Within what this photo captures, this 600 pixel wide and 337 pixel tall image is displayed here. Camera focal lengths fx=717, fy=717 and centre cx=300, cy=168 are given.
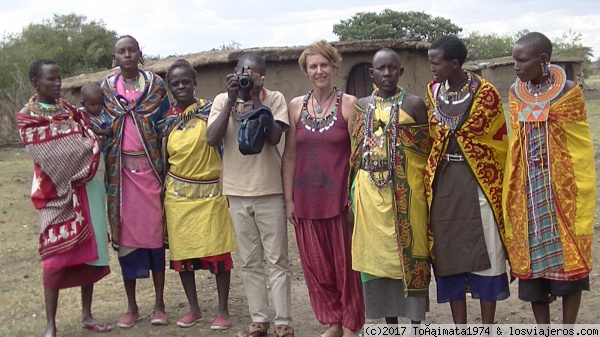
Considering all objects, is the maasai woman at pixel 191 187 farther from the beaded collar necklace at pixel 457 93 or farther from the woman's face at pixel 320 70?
the beaded collar necklace at pixel 457 93

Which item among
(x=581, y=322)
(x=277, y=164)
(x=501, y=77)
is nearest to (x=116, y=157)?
(x=277, y=164)

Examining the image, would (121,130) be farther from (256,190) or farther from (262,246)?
(262,246)

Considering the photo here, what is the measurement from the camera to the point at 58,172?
4391 millimetres

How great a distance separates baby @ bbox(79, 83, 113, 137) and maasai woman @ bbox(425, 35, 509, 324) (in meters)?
2.13

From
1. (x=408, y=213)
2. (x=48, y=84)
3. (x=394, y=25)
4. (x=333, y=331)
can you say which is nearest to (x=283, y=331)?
(x=333, y=331)

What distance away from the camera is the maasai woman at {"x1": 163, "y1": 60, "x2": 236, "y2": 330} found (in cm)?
454

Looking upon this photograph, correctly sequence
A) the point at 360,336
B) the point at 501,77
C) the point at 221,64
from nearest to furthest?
1. the point at 360,336
2. the point at 221,64
3. the point at 501,77

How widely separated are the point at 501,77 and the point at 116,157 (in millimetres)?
22057

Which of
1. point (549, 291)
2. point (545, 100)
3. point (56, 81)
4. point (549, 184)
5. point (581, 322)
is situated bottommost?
point (581, 322)

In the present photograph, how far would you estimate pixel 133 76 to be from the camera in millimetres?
4707

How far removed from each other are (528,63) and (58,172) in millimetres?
2800

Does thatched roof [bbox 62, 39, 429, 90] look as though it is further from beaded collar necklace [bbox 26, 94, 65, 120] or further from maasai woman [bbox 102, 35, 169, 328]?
beaded collar necklace [bbox 26, 94, 65, 120]

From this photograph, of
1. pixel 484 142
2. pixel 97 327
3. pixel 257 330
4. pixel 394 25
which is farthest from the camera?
pixel 394 25

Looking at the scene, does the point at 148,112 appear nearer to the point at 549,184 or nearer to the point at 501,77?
the point at 549,184
